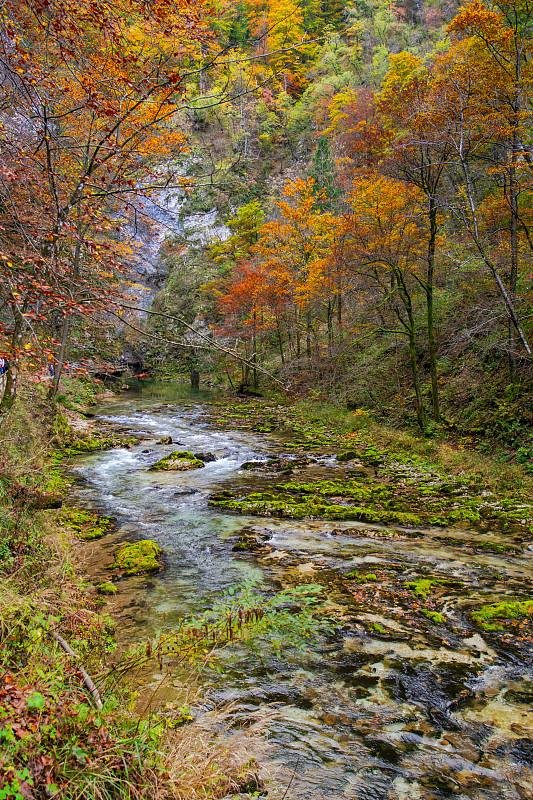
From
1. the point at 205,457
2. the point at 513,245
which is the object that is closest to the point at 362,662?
the point at 205,457

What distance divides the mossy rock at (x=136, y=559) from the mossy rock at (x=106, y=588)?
413 millimetres

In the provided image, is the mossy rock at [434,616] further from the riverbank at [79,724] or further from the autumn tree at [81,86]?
the autumn tree at [81,86]

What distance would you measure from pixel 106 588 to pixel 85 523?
8.16 ft

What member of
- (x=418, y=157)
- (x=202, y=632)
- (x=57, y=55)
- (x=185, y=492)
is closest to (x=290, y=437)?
(x=185, y=492)

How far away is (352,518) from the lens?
785 centimetres

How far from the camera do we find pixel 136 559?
19.6 feet

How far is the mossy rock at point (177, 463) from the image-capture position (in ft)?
38.3

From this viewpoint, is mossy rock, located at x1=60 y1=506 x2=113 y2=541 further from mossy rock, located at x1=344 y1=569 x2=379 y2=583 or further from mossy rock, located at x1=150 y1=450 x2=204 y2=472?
mossy rock, located at x1=344 y1=569 x2=379 y2=583

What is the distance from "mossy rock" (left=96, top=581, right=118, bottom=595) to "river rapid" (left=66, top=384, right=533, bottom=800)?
0.54 ft

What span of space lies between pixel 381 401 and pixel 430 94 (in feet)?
32.0

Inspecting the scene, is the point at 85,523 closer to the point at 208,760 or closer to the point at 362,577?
the point at 362,577

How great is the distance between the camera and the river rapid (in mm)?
2854

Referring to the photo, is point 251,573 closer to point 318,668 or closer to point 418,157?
point 318,668

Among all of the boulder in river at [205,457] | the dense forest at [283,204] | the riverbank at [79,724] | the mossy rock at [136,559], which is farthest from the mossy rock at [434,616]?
the boulder in river at [205,457]
